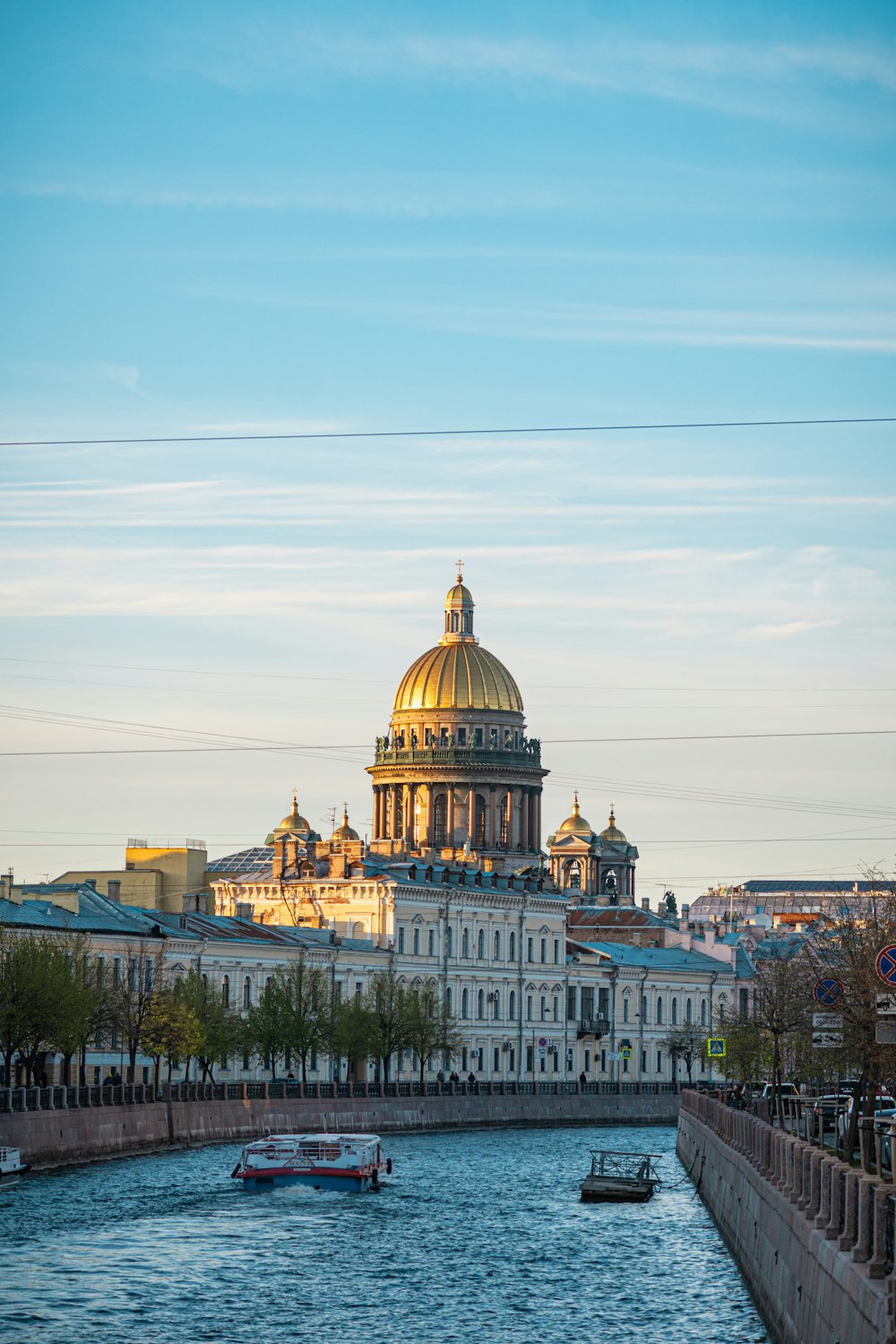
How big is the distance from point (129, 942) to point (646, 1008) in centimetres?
4781

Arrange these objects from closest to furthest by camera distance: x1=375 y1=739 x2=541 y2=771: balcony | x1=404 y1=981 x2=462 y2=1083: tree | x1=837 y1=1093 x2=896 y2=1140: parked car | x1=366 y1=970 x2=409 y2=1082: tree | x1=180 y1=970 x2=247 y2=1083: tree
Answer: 1. x1=837 y1=1093 x2=896 y2=1140: parked car
2. x1=180 y1=970 x2=247 y2=1083: tree
3. x1=366 y1=970 x2=409 y2=1082: tree
4. x1=404 y1=981 x2=462 y2=1083: tree
5. x1=375 y1=739 x2=541 y2=771: balcony

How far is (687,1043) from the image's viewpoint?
12750 centimetres

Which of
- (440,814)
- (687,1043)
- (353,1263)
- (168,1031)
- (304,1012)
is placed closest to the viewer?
(353,1263)

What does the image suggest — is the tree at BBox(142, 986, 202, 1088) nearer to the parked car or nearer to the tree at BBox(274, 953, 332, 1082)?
the tree at BBox(274, 953, 332, 1082)

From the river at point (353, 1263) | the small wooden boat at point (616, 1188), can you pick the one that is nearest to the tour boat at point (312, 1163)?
the river at point (353, 1263)

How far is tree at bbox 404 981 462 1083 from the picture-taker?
99.6 meters

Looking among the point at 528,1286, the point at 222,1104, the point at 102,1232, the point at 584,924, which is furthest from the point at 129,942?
the point at 584,924

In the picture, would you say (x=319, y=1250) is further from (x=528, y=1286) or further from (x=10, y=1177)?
(x=10, y=1177)

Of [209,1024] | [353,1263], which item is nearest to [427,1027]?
[209,1024]

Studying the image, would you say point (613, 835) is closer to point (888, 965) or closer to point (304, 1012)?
point (304, 1012)

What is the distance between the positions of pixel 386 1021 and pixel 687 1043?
106 feet

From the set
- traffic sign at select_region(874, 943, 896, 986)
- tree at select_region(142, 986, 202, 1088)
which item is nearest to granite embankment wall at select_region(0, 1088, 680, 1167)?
tree at select_region(142, 986, 202, 1088)

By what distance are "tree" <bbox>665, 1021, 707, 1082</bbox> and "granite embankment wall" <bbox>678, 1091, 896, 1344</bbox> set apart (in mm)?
78306

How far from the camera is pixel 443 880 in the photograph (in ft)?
390
